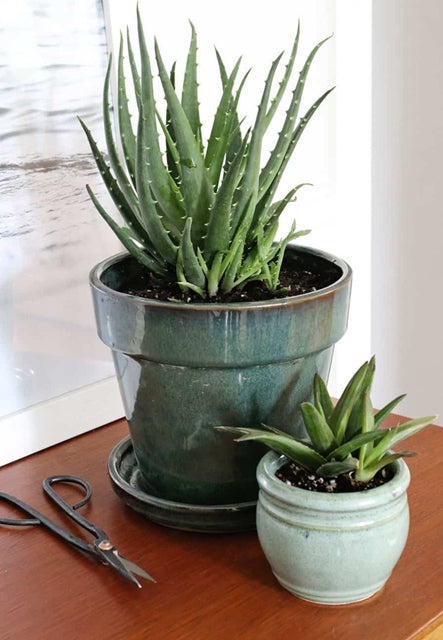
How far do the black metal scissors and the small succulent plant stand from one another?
0.37 feet

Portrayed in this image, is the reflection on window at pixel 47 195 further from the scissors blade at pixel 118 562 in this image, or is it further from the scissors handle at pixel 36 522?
the scissors blade at pixel 118 562

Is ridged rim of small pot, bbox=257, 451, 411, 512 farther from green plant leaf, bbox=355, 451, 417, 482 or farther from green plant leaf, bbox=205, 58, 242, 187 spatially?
green plant leaf, bbox=205, 58, 242, 187

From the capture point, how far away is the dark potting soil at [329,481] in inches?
22.6

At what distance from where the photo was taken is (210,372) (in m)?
0.62

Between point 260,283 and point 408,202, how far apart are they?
0.67 meters

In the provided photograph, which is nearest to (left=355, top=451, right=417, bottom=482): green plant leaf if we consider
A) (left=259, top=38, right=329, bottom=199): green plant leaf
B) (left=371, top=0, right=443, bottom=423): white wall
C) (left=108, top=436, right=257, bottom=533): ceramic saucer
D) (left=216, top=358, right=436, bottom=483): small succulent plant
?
(left=216, top=358, right=436, bottom=483): small succulent plant

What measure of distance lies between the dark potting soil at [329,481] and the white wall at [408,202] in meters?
0.77

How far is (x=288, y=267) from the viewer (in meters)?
0.75

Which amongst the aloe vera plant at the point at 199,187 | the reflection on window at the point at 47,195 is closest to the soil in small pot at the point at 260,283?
the aloe vera plant at the point at 199,187

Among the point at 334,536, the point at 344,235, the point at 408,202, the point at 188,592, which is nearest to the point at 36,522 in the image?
the point at 188,592

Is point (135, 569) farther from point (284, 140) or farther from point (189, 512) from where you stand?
point (284, 140)

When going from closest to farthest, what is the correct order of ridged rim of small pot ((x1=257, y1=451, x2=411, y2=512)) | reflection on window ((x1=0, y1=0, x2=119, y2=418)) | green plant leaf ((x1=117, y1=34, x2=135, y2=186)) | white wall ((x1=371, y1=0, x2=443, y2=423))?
1. ridged rim of small pot ((x1=257, y1=451, x2=411, y2=512))
2. green plant leaf ((x1=117, y1=34, x2=135, y2=186))
3. reflection on window ((x1=0, y1=0, x2=119, y2=418))
4. white wall ((x1=371, y1=0, x2=443, y2=423))

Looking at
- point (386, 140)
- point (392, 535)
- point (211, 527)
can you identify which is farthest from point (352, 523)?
point (386, 140)

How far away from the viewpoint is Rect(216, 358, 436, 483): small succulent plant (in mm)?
569
